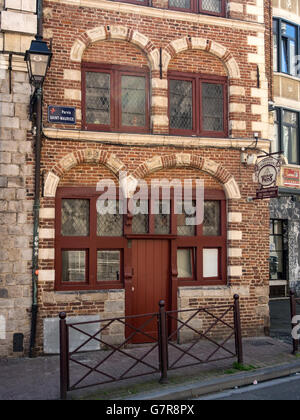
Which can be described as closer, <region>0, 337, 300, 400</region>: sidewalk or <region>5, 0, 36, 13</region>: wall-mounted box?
<region>0, 337, 300, 400</region>: sidewalk

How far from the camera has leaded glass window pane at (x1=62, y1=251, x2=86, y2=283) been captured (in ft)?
30.4

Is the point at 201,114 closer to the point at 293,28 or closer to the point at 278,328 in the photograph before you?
the point at 278,328

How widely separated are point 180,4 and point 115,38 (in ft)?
6.17

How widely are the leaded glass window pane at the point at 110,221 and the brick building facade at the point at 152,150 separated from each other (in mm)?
42

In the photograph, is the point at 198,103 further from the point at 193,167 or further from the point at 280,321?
the point at 280,321

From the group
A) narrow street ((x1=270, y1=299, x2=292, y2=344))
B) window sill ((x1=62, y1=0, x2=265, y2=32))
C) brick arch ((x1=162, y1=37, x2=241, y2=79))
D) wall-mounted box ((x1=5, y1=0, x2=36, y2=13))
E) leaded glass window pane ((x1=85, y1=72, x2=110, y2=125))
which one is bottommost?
narrow street ((x1=270, y1=299, x2=292, y2=344))

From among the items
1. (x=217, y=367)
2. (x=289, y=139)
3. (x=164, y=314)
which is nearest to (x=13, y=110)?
(x=164, y=314)

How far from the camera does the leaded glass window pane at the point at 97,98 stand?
31.5 ft

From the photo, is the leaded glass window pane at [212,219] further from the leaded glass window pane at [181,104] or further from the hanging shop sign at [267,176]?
the leaded glass window pane at [181,104]

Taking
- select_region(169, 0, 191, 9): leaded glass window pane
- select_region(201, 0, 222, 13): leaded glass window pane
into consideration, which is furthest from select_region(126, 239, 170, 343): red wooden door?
A: select_region(201, 0, 222, 13): leaded glass window pane

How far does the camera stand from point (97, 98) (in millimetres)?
9672

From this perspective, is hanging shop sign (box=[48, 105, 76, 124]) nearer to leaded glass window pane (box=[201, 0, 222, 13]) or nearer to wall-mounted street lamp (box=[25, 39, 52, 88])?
wall-mounted street lamp (box=[25, 39, 52, 88])

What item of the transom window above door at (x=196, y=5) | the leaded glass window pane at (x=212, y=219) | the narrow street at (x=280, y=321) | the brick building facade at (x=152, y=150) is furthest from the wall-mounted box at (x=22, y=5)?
the narrow street at (x=280, y=321)

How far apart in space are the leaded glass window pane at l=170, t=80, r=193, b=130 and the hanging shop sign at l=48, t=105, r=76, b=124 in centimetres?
223
